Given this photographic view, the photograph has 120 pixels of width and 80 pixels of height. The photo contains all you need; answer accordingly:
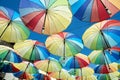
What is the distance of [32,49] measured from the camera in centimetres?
1244

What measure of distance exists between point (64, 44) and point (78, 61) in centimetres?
294

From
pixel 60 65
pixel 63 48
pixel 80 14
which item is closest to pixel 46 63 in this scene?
pixel 60 65

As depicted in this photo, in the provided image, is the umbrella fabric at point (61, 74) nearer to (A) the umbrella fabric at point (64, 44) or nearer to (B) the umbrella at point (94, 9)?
(A) the umbrella fabric at point (64, 44)

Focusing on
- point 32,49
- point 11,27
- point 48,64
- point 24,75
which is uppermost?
point 11,27

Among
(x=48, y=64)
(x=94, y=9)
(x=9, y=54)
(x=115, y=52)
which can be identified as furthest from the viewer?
(x=48, y=64)

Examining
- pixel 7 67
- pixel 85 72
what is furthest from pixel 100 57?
pixel 7 67

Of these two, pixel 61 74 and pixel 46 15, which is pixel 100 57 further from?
pixel 46 15

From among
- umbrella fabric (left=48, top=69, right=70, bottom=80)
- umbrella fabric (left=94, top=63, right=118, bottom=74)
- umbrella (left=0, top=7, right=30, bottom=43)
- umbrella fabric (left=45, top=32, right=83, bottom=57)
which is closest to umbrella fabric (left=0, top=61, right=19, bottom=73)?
umbrella fabric (left=48, top=69, right=70, bottom=80)

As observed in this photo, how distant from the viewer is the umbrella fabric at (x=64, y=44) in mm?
10914

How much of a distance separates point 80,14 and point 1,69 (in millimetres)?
9468

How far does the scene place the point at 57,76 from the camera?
56.4ft

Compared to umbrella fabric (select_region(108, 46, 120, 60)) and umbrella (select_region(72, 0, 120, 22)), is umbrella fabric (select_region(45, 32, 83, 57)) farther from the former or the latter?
umbrella (select_region(72, 0, 120, 22))

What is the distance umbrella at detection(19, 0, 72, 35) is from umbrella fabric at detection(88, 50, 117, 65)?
15.3ft

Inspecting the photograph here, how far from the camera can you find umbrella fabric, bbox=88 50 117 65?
12655mm
